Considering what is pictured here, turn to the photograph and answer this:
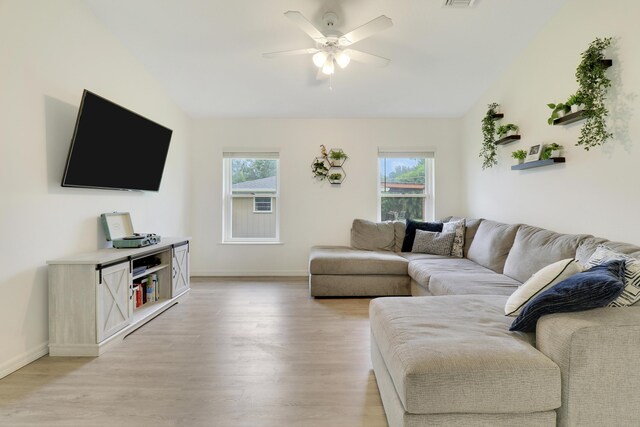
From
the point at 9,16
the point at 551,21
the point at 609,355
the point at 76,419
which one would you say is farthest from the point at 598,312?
the point at 9,16

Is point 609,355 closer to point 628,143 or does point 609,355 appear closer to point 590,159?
point 628,143

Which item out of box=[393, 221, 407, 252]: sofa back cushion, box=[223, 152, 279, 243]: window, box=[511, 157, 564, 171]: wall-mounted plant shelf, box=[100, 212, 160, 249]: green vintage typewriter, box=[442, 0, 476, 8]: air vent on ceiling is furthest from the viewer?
box=[223, 152, 279, 243]: window

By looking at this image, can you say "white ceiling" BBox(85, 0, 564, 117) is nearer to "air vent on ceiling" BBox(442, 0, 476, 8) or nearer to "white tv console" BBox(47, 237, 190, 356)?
"air vent on ceiling" BBox(442, 0, 476, 8)

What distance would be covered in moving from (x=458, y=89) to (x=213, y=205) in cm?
380

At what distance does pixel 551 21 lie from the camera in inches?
114

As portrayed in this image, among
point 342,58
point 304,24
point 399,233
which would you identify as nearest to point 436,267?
point 399,233

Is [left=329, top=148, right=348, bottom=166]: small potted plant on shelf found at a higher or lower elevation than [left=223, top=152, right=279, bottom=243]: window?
higher

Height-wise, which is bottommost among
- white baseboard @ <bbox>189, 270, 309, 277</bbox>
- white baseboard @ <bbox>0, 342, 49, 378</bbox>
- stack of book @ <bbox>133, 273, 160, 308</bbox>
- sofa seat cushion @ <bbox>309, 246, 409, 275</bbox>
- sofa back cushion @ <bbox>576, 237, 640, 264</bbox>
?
white baseboard @ <bbox>0, 342, 49, 378</bbox>

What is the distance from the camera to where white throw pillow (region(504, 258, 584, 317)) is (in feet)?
5.29

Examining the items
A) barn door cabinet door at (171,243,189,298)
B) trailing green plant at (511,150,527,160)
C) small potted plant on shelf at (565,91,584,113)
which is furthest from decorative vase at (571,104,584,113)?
barn door cabinet door at (171,243,189,298)

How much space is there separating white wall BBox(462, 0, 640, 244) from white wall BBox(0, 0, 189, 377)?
400 cm

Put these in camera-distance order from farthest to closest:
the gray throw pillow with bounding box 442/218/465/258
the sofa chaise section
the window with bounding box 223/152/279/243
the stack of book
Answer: the window with bounding box 223/152/279/243, the gray throw pillow with bounding box 442/218/465/258, the sofa chaise section, the stack of book

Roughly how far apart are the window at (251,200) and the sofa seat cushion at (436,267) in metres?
2.24

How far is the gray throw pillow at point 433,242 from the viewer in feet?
13.5
